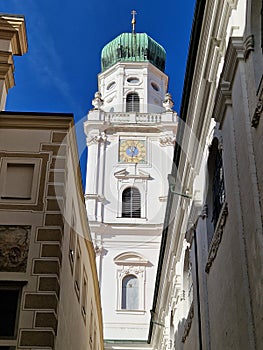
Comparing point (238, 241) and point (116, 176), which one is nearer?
point (238, 241)

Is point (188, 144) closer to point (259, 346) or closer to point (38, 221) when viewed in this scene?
point (38, 221)

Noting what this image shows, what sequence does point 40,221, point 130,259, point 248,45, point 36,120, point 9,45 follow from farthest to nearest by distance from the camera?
point 130,259
point 9,45
point 36,120
point 40,221
point 248,45

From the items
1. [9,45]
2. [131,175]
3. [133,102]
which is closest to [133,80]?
[133,102]

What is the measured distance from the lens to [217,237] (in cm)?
1349

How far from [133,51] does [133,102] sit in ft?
20.6

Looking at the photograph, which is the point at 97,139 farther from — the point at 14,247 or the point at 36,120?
the point at 14,247

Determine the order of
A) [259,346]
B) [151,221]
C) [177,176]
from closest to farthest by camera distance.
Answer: [259,346]
[177,176]
[151,221]

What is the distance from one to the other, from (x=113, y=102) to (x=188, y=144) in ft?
101

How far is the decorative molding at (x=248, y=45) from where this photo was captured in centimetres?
1110

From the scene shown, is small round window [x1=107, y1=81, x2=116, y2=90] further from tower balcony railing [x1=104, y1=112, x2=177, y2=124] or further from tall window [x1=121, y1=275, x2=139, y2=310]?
→ tall window [x1=121, y1=275, x2=139, y2=310]

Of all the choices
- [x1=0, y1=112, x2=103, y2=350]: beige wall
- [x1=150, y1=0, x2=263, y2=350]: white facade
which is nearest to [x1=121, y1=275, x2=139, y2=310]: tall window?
[x1=150, y1=0, x2=263, y2=350]: white facade

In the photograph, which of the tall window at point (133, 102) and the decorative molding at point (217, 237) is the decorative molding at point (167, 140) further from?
the decorative molding at point (217, 237)

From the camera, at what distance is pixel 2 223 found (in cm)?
1357

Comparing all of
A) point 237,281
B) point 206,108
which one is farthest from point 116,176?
point 237,281
